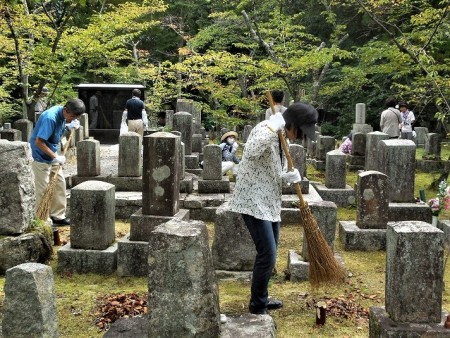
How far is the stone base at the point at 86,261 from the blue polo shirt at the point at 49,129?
1.54 metres

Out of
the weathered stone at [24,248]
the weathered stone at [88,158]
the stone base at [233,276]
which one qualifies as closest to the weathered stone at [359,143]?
the weathered stone at [88,158]

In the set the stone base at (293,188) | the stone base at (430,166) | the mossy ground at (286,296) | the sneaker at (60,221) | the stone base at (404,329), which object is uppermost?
the stone base at (430,166)

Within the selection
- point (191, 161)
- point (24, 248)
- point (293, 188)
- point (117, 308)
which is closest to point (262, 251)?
point (117, 308)

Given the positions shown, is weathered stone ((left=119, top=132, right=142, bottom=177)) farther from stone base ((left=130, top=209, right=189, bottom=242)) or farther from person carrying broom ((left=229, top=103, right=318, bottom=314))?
person carrying broom ((left=229, top=103, right=318, bottom=314))

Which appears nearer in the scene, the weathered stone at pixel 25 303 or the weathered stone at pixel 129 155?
the weathered stone at pixel 25 303

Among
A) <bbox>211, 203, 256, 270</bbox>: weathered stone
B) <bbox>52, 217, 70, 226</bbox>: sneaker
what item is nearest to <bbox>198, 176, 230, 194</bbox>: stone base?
<bbox>52, 217, 70, 226</bbox>: sneaker

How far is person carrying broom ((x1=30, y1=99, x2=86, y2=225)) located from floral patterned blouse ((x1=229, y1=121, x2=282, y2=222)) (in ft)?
10.6

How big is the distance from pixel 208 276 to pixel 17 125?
38.4 feet

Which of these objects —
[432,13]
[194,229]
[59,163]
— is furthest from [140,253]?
[432,13]

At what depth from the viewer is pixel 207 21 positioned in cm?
2488

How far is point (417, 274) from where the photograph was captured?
388 centimetres

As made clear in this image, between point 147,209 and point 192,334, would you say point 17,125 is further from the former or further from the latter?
point 192,334

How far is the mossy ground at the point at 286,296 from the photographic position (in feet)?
15.6

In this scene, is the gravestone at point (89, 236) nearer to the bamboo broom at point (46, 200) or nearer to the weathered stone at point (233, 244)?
the bamboo broom at point (46, 200)
